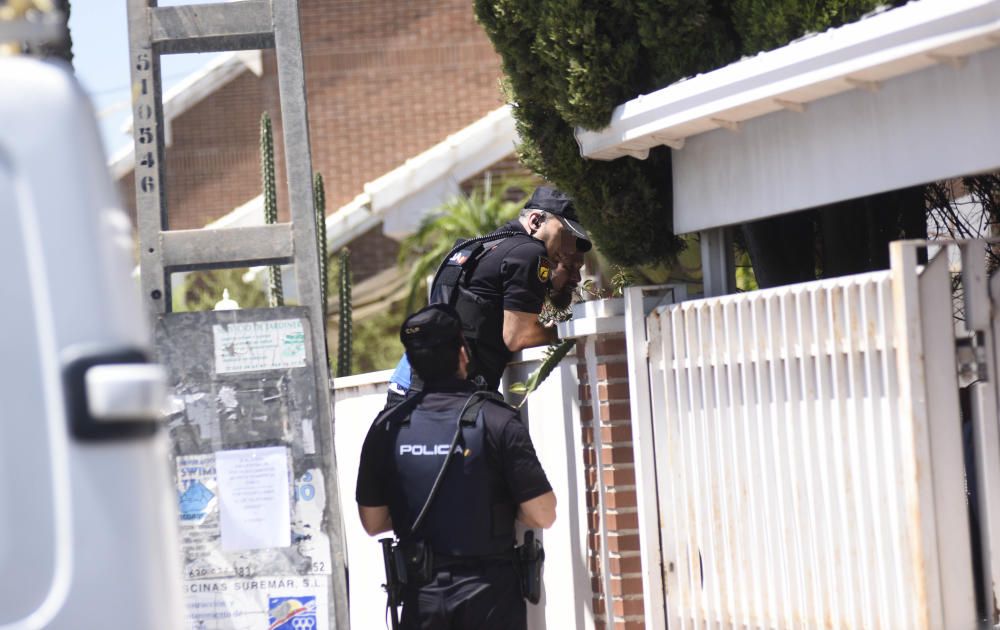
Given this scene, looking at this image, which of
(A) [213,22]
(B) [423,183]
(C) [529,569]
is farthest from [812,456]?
(B) [423,183]

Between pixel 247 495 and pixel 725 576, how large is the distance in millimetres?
1770

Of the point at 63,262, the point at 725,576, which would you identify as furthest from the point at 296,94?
the point at 63,262

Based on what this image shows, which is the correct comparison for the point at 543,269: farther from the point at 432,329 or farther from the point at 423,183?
the point at 423,183

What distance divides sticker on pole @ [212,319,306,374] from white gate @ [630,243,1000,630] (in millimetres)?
1321

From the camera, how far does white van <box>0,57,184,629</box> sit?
2504mm

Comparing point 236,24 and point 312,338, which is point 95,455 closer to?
point 312,338

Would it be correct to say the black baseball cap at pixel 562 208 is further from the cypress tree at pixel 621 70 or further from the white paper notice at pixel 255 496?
the white paper notice at pixel 255 496

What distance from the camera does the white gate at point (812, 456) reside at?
165 inches

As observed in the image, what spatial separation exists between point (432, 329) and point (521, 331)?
96 cm

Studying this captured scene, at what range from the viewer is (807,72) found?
438 cm

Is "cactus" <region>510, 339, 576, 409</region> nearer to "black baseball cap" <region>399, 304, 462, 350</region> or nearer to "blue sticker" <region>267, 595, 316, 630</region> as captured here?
"black baseball cap" <region>399, 304, 462, 350</region>

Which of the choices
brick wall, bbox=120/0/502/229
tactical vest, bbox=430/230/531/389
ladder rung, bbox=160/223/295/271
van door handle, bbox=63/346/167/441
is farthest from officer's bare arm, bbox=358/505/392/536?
brick wall, bbox=120/0/502/229

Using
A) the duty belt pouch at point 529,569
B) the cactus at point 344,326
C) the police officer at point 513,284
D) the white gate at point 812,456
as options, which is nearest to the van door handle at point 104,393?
the white gate at point 812,456

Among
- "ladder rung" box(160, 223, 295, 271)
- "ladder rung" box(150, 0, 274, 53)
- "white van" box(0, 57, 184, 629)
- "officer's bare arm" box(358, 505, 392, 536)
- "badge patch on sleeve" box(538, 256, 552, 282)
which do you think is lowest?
"officer's bare arm" box(358, 505, 392, 536)
